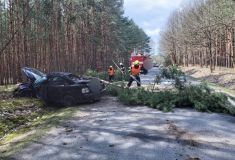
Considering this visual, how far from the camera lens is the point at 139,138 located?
36.0ft

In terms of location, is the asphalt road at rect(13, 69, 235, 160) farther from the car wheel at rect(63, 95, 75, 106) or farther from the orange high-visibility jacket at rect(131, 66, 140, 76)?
the orange high-visibility jacket at rect(131, 66, 140, 76)

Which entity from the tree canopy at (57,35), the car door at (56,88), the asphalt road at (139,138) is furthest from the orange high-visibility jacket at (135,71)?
the asphalt road at (139,138)

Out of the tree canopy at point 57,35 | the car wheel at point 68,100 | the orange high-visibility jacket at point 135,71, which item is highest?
the tree canopy at point 57,35

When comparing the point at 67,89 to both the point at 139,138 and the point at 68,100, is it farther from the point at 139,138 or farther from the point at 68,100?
the point at 139,138

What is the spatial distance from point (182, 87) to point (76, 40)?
3366 cm

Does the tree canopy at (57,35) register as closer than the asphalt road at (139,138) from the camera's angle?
No

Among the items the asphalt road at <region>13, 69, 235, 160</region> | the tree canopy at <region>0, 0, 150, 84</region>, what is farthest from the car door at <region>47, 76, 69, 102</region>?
the tree canopy at <region>0, 0, 150, 84</region>

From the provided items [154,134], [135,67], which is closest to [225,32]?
[135,67]

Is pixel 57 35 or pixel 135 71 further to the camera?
pixel 57 35

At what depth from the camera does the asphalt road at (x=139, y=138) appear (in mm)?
9461

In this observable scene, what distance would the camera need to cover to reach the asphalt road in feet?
31.0

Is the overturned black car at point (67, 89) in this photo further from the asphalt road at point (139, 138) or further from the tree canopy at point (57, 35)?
the tree canopy at point (57, 35)

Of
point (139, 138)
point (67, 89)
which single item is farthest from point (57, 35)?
point (139, 138)

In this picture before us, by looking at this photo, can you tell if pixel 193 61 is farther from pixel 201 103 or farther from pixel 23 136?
pixel 23 136
